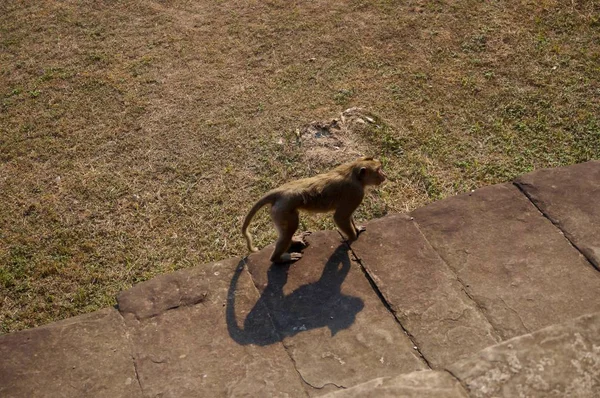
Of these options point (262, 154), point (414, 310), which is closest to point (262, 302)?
point (414, 310)

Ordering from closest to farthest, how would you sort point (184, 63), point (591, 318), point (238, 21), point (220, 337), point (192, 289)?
point (591, 318), point (220, 337), point (192, 289), point (184, 63), point (238, 21)

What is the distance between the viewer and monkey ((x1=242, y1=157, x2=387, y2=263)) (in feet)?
17.5

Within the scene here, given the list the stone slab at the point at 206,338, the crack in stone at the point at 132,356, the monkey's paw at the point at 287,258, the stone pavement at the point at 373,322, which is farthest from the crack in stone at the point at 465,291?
the crack in stone at the point at 132,356

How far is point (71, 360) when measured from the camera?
16.0ft

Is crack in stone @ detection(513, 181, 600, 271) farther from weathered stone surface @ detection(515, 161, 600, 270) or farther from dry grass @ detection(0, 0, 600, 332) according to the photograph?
dry grass @ detection(0, 0, 600, 332)

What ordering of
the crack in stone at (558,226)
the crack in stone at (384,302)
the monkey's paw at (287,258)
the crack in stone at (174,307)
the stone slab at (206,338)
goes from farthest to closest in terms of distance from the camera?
the monkey's paw at (287,258), the crack in stone at (558,226), the crack in stone at (174,307), the crack in stone at (384,302), the stone slab at (206,338)

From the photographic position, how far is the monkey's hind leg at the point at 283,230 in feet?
17.5

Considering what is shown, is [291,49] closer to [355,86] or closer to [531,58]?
[355,86]

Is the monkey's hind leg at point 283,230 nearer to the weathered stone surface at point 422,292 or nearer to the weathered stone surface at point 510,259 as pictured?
the weathered stone surface at point 422,292

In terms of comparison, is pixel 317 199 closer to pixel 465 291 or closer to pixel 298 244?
pixel 298 244

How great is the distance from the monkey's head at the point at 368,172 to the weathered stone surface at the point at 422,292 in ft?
1.52

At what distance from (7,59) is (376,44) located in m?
4.73

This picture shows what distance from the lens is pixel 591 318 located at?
4.41 m

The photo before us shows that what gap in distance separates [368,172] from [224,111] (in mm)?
2509
